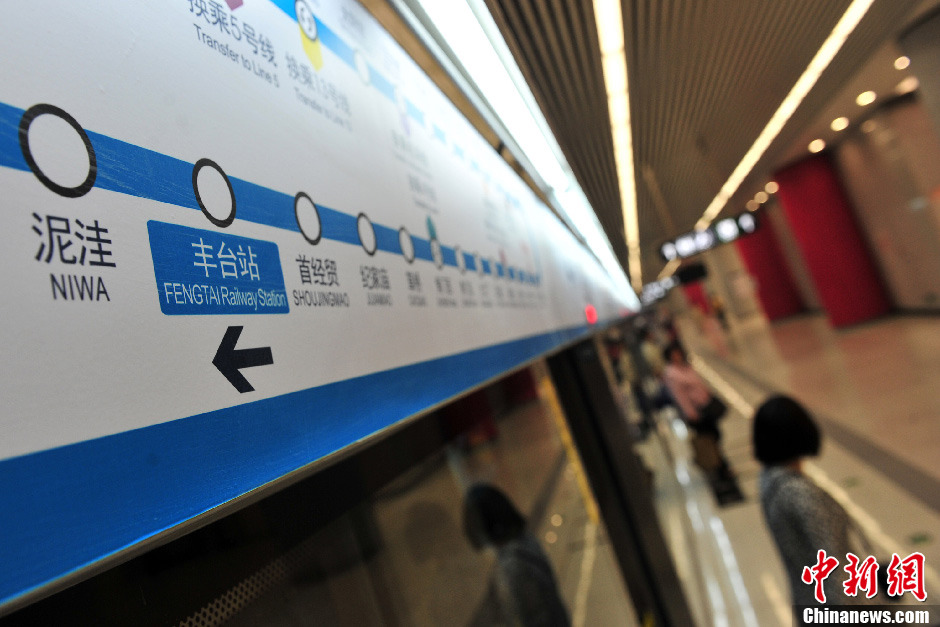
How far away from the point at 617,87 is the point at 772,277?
2023 centimetres

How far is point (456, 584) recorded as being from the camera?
4.99ft

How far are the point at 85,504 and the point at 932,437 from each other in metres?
6.89

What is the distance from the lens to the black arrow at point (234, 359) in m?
0.59

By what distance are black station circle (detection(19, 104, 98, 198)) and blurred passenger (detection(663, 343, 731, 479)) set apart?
6.62 meters

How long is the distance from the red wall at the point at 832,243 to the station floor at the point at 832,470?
2.23 m

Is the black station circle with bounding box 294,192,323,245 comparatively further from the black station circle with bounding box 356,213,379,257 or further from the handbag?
the handbag

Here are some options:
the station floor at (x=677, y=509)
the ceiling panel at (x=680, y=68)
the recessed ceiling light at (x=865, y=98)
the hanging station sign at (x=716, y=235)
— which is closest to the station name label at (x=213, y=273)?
the station floor at (x=677, y=509)

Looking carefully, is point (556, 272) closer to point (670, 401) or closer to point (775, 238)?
point (670, 401)

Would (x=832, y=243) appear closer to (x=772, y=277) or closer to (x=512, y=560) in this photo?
(x=772, y=277)

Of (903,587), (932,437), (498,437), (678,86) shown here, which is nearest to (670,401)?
(932,437)

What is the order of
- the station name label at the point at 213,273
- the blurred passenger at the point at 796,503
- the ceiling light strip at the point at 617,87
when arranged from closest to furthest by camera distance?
the station name label at the point at 213,273 → the blurred passenger at the point at 796,503 → the ceiling light strip at the point at 617,87

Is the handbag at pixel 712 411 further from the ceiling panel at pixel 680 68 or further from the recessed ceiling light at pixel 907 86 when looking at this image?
the recessed ceiling light at pixel 907 86

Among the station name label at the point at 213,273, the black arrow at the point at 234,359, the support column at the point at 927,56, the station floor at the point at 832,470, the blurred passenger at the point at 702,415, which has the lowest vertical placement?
the station floor at the point at 832,470

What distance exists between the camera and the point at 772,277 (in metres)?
22.6
